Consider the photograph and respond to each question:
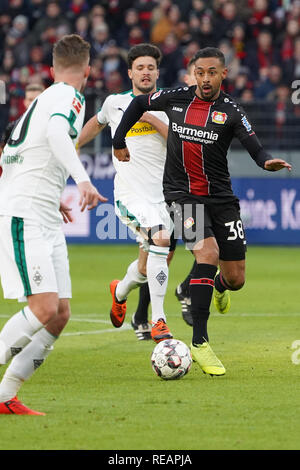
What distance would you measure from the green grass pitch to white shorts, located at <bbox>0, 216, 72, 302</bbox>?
28.5 inches

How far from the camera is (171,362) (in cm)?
677

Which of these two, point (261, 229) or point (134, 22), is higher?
point (134, 22)

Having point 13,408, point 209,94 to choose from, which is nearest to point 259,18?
point 209,94

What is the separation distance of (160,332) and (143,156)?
1.85 metres

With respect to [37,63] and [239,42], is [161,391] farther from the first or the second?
[37,63]

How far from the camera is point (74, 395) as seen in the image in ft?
20.4

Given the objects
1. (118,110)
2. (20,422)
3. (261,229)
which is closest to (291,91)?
(261,229)

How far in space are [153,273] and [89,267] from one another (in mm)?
8028

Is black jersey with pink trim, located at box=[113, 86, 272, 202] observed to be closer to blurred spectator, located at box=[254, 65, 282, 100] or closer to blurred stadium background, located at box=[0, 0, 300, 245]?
blurred stadium background, located at box=[0, 0, 300, 245]

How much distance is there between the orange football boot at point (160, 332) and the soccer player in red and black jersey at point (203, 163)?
0.45 meters

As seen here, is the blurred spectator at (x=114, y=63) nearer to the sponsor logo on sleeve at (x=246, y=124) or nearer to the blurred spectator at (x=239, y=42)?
the blurred spectator at (x=239, y=42)

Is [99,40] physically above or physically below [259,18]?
below

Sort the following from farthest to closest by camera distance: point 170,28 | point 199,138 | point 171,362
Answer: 1. point 170,28
2. point 199,138
3. point 171,362

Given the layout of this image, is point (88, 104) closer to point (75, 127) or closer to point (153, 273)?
point (153, 273)
